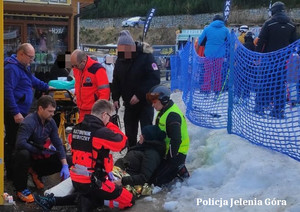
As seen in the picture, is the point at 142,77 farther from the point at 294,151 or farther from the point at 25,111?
the point at 294,151

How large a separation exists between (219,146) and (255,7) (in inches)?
1695

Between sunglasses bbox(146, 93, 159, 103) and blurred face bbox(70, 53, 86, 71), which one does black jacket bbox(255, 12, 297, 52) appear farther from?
blurred face bbox(70, 53, 86, 71)

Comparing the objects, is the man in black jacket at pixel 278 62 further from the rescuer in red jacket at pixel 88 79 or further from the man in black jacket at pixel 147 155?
the rescuer in red jacket at pixel 88 79

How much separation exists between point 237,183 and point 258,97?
1.33 meters

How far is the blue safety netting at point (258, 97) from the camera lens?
4.84 metres

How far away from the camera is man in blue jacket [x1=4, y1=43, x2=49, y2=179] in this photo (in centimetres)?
527

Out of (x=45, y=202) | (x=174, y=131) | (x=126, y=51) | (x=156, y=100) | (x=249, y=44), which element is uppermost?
(x=249, y=44)

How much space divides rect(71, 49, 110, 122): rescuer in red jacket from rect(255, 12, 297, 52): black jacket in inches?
112

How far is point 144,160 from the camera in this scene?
17.0ft

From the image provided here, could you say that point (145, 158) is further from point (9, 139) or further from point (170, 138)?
point (9, 139)

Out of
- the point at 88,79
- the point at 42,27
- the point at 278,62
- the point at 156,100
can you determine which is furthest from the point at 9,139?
the point at 42,27

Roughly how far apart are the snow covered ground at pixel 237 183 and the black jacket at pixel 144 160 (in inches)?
10.5

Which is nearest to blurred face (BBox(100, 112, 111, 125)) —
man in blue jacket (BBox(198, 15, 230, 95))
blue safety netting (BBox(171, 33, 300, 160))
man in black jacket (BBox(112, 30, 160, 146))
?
man in black jacket (BBox(112, 30, 160, 146))

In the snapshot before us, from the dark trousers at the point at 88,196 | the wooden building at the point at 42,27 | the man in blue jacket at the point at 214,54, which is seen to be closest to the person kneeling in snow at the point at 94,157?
the dark trousers at the point at 88,196
